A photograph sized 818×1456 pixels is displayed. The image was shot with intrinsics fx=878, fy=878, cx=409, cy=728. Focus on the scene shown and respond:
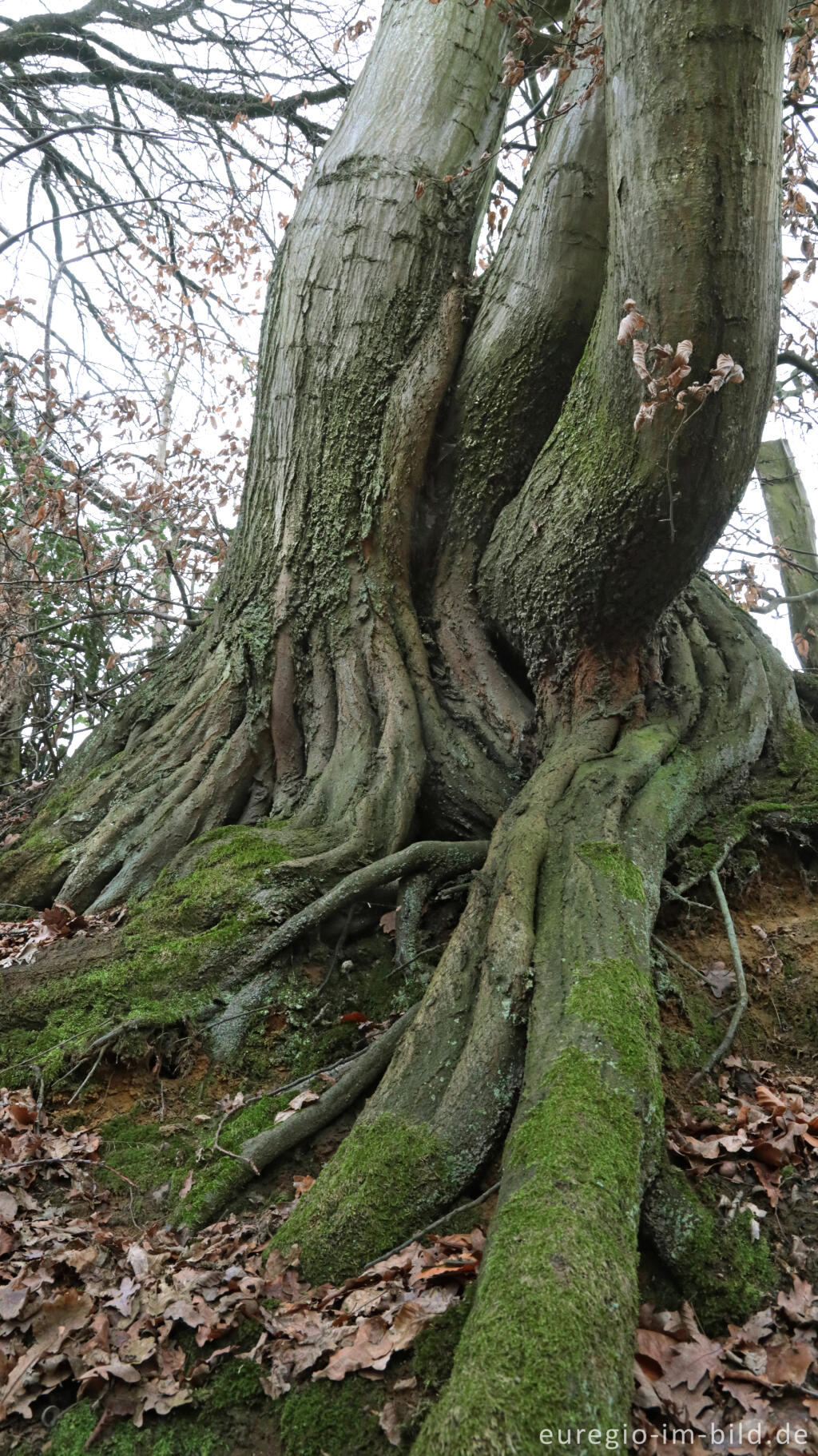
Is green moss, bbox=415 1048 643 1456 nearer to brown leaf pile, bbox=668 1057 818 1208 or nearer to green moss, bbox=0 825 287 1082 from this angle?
brown leaf pile, bbox=668 1057 818 1208

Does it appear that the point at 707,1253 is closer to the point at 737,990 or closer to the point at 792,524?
the point at 737,990

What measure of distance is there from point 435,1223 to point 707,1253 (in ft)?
2.27

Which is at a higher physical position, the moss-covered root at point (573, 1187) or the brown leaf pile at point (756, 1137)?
the moss-covered root at point (573, 1187)

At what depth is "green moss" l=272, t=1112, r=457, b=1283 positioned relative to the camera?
2.29 m

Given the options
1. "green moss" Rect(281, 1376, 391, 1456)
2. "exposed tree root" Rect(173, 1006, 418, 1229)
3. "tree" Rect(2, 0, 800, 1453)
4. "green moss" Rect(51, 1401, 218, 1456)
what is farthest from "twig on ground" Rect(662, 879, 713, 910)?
"green moss" Rect(51, 1401, 218, 1456)

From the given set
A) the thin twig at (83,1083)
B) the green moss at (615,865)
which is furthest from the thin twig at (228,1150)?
the green moss at (615,865)

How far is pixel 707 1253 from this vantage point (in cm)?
222

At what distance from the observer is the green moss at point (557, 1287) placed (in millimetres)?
1604

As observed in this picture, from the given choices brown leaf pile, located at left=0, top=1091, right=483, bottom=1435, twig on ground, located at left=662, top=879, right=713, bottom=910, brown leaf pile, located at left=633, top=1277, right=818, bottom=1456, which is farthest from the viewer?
twig on ground, located at left=662, top=879, right=713, bottom=910

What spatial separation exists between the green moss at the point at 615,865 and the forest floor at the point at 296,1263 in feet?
1.27

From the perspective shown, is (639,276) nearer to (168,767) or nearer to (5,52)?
(168,767)

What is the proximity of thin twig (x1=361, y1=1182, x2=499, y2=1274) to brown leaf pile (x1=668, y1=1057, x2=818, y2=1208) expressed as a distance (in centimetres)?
62

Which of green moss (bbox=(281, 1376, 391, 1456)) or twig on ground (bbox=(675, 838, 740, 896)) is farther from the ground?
twig on ground (bbox=(675, 838, 740, 896))

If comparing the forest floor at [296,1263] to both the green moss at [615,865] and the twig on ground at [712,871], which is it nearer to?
the twig on ground at [712,871]
